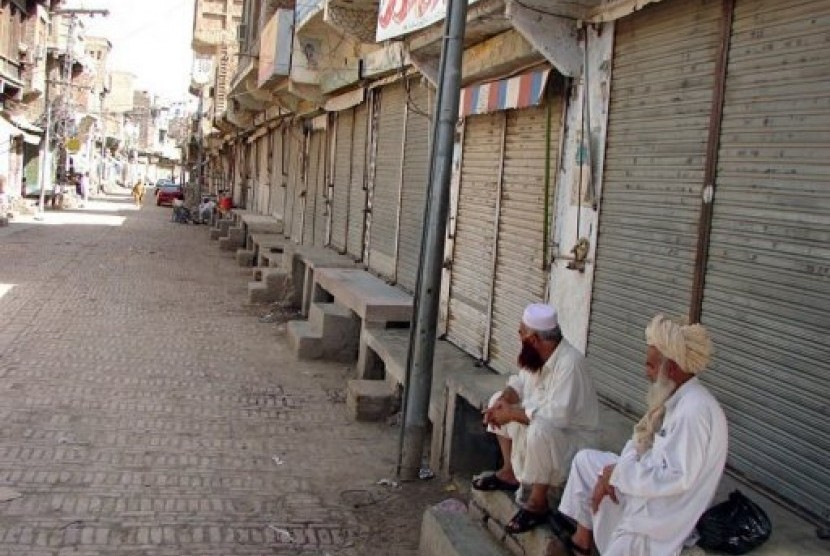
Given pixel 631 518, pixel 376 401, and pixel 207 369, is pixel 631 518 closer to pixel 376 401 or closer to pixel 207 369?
pixel 376 401

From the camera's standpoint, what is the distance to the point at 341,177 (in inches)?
607

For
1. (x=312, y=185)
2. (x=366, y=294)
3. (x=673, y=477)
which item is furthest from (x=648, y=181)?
(x=312, y=185)

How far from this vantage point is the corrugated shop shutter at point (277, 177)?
75.1 feet

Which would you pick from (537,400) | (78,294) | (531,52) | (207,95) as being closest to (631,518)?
(537,400)

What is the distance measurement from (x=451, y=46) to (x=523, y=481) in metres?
2.96

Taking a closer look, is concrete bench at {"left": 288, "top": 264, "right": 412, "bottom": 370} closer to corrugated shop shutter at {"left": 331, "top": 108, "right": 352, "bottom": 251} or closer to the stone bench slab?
the stone bench slab

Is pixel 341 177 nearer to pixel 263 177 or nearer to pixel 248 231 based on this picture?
pixel 248 231

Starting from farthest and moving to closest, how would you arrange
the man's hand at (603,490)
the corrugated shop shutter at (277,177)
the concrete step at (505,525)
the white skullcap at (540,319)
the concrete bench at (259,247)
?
1. the corrugated shop shutter at (277,177)
2. the concrete bench at (259,247)
3. the white skullcap at (540,319)
4. the concrete step at (505,525)
5. the man's hand at (603,490)

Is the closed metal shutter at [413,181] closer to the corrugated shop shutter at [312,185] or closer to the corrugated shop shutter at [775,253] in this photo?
the corrugated shop shutter at [775,253]

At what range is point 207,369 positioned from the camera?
9.55 m

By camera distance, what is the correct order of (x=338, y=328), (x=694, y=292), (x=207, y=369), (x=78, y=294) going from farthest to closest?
(x=78, y=294), (x=338, y=328), (x=207, y=369), (x=694, y=292)

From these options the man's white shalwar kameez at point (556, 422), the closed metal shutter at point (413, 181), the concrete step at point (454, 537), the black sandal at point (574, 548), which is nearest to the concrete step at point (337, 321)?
the closed metal shutter at point (413, 181)

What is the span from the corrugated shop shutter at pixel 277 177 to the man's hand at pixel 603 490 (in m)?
19.1

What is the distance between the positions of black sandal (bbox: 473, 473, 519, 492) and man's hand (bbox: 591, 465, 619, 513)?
1031mm
